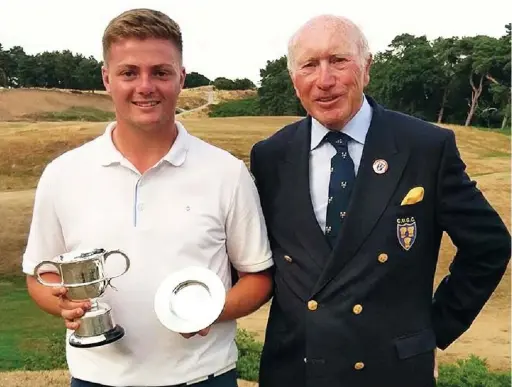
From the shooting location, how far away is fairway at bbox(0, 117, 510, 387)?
8694 millimetres

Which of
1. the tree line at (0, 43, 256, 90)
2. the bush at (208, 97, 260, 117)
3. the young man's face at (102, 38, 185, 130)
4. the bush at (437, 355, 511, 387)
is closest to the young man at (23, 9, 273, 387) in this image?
the young man's face at (102, 38, 185, 130)

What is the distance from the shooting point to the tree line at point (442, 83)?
114ft

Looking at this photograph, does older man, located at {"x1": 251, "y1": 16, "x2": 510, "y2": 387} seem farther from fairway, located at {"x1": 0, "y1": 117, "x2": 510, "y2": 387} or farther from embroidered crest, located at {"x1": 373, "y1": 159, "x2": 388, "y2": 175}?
fairway, located at {"x1": 0, "y1": 117, "x2": 510, "y2": 387}

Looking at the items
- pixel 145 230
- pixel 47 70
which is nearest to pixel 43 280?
pixel 145 230

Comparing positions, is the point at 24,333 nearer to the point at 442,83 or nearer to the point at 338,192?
the point at 338,192

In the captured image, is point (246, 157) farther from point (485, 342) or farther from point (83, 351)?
point (83, 351)

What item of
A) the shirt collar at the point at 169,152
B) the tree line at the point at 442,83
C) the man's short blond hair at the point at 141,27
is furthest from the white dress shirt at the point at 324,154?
the tree line at the point at 442,83

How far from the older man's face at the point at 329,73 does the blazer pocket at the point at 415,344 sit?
0.78 metres

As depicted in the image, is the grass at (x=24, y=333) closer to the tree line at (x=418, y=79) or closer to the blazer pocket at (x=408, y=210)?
the blazer pocket at (x=408, y=210)

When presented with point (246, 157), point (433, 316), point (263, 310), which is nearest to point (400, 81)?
point (246, 157)

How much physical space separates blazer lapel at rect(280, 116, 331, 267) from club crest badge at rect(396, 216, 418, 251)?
0.25 metres

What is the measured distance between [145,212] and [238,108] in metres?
36.8

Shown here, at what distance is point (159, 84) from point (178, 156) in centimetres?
25

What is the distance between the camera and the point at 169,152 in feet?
8.41
